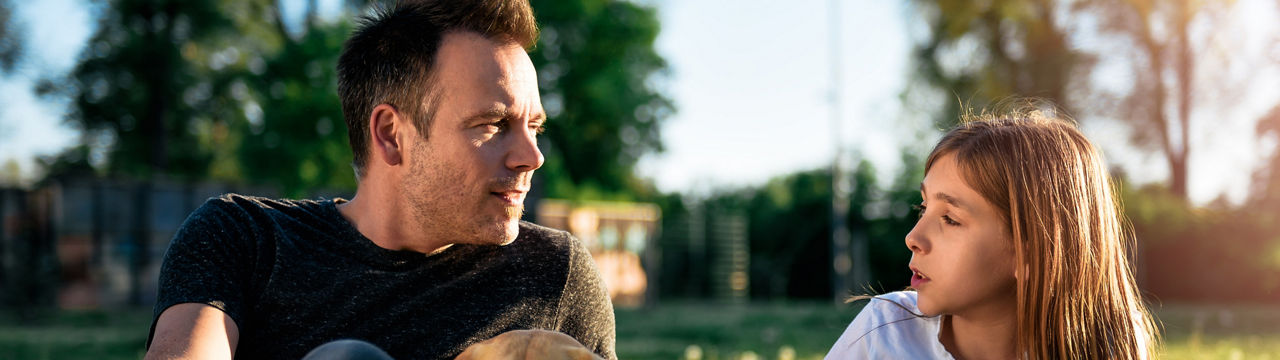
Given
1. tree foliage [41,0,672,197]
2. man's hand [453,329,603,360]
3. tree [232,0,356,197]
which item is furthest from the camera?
→ tree foliage [41,0,672,197]

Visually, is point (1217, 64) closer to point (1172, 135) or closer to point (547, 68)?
point (1172, 135)

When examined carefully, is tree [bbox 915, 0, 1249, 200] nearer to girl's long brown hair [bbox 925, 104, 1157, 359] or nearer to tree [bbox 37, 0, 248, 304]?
girl's long brown hair [bbox 925, 104, 1157, 359]

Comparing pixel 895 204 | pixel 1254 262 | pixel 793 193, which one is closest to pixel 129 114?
pixel 793 193

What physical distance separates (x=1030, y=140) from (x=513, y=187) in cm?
132

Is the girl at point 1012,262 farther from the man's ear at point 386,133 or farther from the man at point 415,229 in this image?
the man's ear at point 386,133

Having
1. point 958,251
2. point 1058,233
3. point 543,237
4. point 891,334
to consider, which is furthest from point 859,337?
point 543,237

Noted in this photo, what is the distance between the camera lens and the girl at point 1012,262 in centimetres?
239

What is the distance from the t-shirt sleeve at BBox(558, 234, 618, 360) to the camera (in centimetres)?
225

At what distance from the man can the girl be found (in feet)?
2.75

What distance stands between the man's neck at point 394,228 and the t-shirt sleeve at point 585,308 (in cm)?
29

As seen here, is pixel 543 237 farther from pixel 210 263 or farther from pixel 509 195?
pixel 210 263

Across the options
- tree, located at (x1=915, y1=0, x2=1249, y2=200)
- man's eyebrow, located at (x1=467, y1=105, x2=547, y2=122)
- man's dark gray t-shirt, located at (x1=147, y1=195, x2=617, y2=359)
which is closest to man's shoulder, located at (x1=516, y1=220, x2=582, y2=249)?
Answer: man's dark gray t-shirt, located at (x1=147, y1=195, x2=617, y2=359)

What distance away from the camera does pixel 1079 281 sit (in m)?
2.47

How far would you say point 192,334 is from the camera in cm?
180
